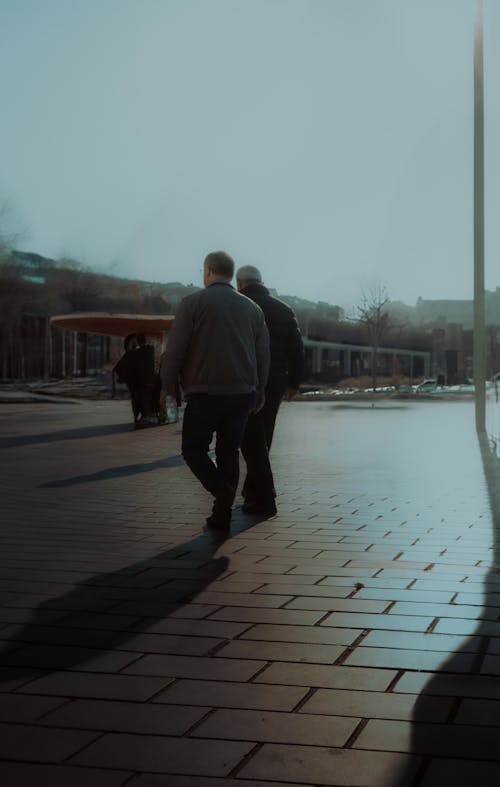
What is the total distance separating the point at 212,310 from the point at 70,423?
13234mm

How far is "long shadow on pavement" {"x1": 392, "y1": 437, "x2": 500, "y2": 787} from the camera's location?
2.41 metres

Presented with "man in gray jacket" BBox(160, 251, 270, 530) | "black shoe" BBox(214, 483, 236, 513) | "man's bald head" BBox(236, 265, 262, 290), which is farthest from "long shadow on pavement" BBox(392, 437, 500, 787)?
"man's bald head" BBox(236, 265, 262, 290)

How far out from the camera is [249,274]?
24.5 ft

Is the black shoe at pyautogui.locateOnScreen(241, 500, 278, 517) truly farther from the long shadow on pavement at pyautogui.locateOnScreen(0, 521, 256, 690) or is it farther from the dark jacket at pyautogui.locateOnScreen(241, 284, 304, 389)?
the long shadow on pavement at pyautogui.locateOnScreen(0, 521, 256, 690)

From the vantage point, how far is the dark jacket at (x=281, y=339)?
7.47 meters

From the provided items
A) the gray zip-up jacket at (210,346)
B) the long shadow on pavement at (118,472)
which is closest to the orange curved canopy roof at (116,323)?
the long shadow on pavement at (118,472)

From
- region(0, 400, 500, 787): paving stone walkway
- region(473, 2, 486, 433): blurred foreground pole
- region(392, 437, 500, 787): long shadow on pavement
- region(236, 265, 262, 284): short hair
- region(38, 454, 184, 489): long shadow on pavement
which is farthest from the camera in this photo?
region(473, 2, 486, 433): blurred foreground pole

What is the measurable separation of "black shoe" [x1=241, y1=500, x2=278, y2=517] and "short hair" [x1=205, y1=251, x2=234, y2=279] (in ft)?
5.11

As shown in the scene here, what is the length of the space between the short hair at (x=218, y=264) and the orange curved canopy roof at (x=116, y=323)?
1444 cm

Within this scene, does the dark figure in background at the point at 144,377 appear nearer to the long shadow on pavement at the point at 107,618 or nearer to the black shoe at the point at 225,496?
the black shoe at the point at 225,496

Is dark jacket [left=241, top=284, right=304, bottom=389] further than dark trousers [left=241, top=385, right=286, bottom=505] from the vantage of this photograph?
Yes

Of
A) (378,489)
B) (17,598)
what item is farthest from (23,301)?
(17,598)

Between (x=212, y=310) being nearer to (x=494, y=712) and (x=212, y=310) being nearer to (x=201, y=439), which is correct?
(x=201, y=439)

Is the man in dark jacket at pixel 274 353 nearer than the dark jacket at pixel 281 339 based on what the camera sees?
Yes
